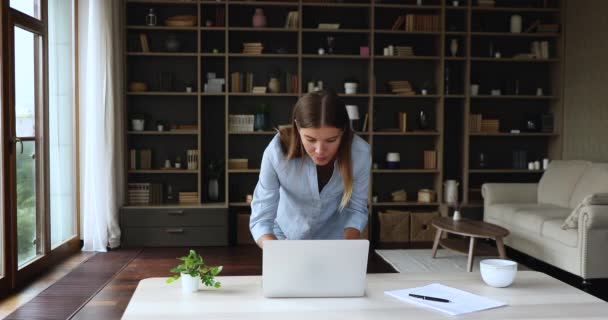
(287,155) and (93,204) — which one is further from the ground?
(287,155)

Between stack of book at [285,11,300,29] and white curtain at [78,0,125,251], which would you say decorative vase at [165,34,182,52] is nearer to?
white curtain at [78,0,125,251]

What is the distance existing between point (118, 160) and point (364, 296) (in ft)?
15.4

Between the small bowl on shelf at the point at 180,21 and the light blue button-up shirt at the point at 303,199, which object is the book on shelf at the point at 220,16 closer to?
the small bowl on shelf at the point at 180,21

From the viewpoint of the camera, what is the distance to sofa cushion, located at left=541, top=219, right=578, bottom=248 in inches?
177

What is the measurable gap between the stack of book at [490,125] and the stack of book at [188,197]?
3262 millimetres

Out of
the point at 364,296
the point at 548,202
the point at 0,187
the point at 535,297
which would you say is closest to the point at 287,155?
the point at 364,296

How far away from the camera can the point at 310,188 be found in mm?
2316

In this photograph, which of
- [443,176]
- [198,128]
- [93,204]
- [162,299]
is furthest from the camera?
[443,176]

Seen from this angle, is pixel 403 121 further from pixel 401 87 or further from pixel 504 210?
pixel 504 210

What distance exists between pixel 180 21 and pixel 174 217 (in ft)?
6.69

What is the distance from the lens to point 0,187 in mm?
4102

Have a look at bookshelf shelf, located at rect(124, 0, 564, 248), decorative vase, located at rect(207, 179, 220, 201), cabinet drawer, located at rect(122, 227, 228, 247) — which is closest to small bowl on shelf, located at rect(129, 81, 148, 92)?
bookshelf shelf, located at rect(124, 0, 564, 248)

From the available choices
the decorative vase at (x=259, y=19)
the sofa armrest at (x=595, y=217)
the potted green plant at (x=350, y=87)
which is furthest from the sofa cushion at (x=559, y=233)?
the decorative vase at (x=259, y=19)

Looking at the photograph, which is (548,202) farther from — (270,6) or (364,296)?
(364,296)
